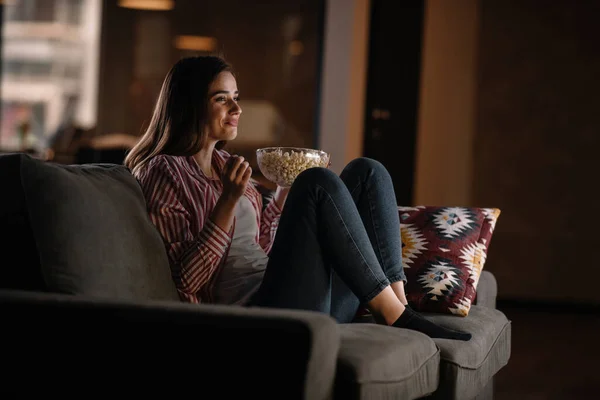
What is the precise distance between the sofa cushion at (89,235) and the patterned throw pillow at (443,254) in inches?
33.7

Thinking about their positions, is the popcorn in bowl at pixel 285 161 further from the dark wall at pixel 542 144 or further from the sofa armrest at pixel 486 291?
the dark wall at pixel 542 144

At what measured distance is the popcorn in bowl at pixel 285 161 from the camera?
229 cm

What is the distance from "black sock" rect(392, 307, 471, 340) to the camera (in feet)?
7.02

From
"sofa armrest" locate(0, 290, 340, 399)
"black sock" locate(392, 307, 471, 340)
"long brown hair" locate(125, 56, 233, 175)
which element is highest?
"long brown hair" locate(125, 56, 233, 175)

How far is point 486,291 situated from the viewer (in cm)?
291

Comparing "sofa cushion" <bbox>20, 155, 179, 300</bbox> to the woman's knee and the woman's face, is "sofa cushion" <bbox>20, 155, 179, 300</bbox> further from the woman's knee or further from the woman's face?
the woman's knee

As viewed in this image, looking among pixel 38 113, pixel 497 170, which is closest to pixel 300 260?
pixel 497 170

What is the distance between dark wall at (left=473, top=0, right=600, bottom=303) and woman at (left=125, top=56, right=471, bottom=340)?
3983 millimetres

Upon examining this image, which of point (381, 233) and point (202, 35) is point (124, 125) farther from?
point (381, 233)

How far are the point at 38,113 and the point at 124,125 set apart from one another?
137cm

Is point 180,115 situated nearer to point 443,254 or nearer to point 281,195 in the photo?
point 281,195

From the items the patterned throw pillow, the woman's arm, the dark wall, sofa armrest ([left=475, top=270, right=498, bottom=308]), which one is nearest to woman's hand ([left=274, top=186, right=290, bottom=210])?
the woman's arm

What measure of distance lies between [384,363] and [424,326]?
45cm

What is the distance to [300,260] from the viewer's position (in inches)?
80.7
